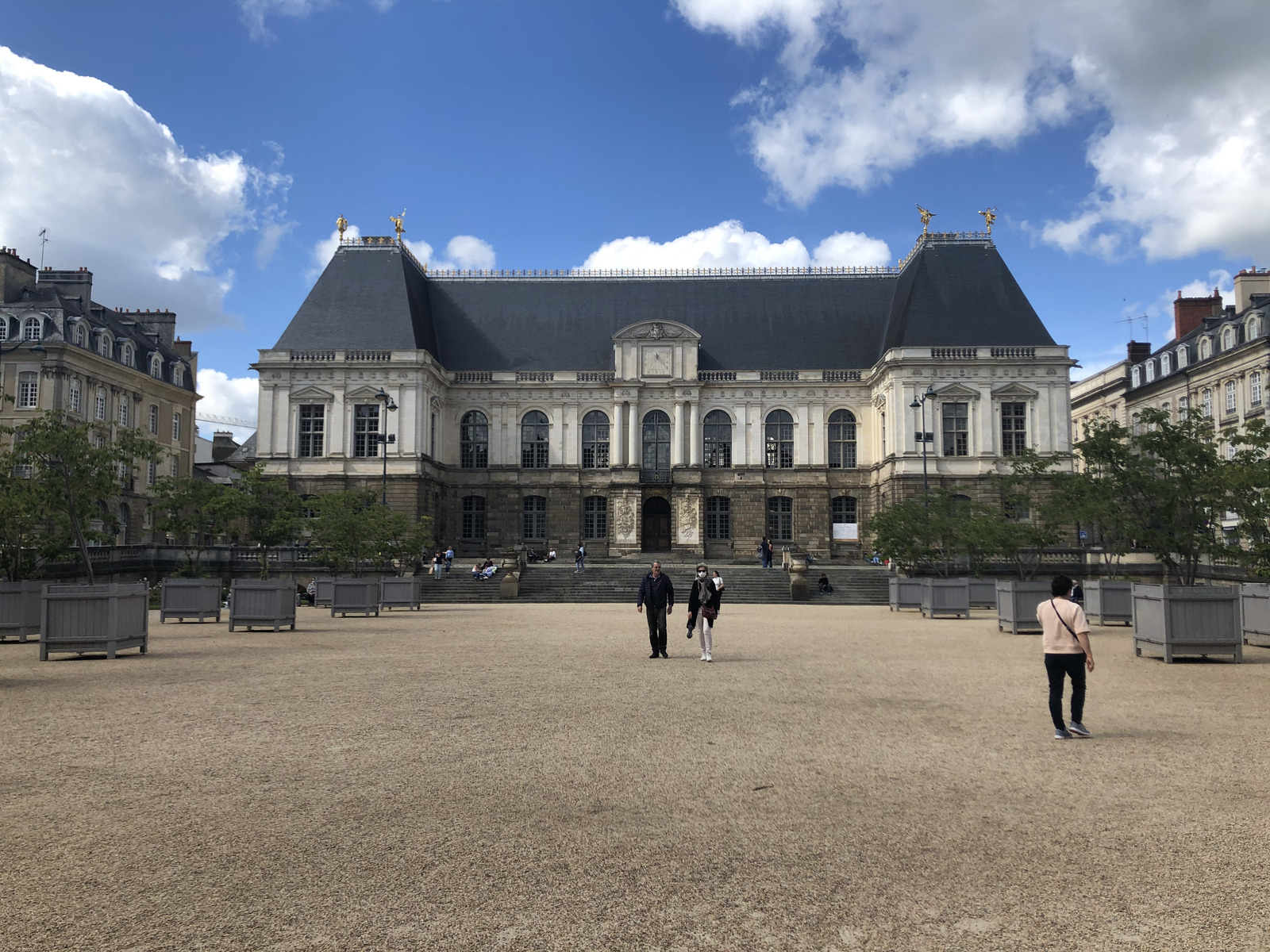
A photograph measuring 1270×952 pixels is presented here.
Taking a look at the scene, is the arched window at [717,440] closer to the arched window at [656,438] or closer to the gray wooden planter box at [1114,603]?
the arched window at [656,438]

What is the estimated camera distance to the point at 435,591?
3841 centimetres

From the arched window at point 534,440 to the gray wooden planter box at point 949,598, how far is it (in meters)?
30.2

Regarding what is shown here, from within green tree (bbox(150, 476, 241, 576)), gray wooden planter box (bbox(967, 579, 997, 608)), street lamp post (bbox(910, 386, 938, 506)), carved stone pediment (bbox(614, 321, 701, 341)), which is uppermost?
carved stone pediment (bbox(614, 321, 701, 341))

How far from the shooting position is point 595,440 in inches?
2126

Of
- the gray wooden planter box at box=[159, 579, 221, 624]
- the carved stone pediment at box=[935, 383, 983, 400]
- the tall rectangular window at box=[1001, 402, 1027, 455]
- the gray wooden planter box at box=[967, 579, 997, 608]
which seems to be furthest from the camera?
the tall rectangular window at box=[1001, 402, 1027, 455]

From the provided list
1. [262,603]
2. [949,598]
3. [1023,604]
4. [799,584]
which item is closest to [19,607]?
[262,603]

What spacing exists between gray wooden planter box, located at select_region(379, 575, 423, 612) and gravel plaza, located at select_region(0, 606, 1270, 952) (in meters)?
17.8

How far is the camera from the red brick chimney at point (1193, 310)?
56.8 meters

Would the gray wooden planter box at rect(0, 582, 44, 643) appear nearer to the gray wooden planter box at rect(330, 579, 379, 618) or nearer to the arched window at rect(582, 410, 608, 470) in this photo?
the gray wooden planter box at rect(330, 579, 379, 618)

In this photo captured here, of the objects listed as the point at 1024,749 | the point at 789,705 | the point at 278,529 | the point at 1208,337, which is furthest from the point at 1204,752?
the point at 1208,337

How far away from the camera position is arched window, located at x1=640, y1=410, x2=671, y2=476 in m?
53.6

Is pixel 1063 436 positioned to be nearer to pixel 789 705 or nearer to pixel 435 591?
pixel 435 591

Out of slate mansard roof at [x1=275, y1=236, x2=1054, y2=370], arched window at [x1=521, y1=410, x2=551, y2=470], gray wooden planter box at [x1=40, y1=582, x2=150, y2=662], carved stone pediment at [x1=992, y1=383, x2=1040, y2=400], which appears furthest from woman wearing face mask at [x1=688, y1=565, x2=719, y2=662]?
arched window at [x1=521, y1=410, x2=551, y2=470]

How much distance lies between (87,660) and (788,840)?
13537 millimetres
